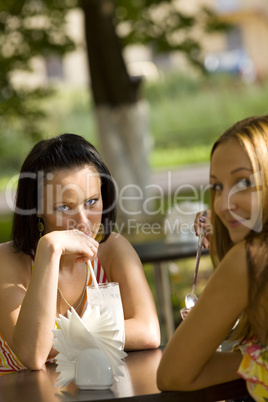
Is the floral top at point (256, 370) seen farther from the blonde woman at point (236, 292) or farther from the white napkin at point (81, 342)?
the white napkin at point (81, 342)

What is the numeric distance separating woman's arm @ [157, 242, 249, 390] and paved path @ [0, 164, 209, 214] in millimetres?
11697

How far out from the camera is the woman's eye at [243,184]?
1550mm

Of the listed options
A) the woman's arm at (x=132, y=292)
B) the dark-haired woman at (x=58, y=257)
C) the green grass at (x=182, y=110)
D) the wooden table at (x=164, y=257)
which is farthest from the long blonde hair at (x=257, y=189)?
the green grass at (x=182, y=110)

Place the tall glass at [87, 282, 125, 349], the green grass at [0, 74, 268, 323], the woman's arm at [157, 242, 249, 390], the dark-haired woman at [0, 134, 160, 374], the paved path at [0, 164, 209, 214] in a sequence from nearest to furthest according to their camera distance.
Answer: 1. the woman's arm at [157, 242, 249, 390]
2. the tall glass at [87, 282, 125, 349]
3. the dark-haired woman at [0, 134, 160, 374]
4. the paved path at [0, 164, 209, 214]
5. the green grass at [0, 74, 268, 323]

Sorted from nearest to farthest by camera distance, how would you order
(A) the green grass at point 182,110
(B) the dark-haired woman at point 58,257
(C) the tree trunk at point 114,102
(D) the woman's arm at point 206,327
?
1. (D) the woman's arm at point 206,327
2. (B) the dark-haired woman at point 58,257
3. (C) the tree trunk at point 114,102
4. (A) the green grass at point 182,110

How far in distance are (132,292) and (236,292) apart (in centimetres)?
69

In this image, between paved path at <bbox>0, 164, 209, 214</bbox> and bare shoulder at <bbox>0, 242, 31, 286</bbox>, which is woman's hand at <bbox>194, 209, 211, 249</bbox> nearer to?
bare shoulder at <bbox>0, 242, 31, 286</bbox>

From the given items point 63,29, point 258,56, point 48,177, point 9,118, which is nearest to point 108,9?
point 63,29

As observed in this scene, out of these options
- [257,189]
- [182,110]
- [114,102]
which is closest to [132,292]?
[257,189]

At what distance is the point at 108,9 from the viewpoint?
7.88 m

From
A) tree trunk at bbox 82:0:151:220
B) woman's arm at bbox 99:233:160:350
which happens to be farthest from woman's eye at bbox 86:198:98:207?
tree trunk at bbox 82:0:151:220

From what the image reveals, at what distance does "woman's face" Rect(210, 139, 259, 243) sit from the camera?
1551 mm

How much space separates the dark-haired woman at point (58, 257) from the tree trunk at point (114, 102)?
5.61 m

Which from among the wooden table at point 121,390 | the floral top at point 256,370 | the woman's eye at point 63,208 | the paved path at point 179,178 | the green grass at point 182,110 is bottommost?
the paved path at point 179,178
